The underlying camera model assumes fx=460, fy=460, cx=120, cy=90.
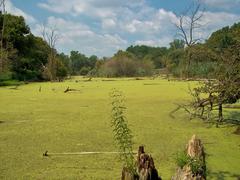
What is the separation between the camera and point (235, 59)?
6.66 metres

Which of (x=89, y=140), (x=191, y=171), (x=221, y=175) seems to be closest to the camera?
(x=191, y=171)

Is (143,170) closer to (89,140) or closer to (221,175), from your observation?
(221,175)

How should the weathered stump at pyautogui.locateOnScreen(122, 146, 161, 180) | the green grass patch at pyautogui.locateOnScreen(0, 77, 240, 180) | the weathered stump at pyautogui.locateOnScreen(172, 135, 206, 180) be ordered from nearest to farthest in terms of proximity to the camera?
1. the weathered stump at pyautogui.locateOnScreen(172, 135, 206, 180)
2. the weathered stump at pyautogui.locateOnScreen(122, 146, 161, 180)
3. the green grass patch at pyautogui.locateOnScreen(0, 77, 240, 180)

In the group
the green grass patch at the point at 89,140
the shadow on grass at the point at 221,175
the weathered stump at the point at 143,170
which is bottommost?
the shadow on grass at the point at 221,175

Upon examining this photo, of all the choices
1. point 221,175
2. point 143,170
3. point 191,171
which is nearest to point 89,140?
point 221,175

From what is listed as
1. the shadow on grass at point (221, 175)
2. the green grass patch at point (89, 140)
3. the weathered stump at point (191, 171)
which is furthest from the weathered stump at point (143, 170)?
the shadow on grass at point (221, 175)

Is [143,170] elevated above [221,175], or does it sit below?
above

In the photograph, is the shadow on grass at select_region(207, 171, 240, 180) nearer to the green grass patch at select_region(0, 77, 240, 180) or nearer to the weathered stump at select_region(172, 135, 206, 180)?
the green grass patch at select_region(0, 77, 240, 180)

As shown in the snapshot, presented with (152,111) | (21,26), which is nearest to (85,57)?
(21,26)

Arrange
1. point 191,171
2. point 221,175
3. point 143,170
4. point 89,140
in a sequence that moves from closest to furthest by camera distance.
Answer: point 191,171 < point 143,170 < point 221,175 < point 89,140

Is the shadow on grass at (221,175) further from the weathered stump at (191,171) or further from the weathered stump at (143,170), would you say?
the weathered stump at (143,170)

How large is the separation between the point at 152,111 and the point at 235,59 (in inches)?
140

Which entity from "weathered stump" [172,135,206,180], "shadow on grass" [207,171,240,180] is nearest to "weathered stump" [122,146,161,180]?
"weathered stump" [172,135,206,180]

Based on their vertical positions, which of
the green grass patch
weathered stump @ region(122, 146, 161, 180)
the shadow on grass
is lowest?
the shadow on grass
